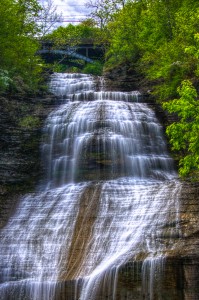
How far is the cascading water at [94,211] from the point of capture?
42.4 feet

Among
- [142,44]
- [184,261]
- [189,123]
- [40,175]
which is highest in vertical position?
[142,44]

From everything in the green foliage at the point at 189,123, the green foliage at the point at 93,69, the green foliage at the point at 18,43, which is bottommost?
the green foliage at the point at 189,123

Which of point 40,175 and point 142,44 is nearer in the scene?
point 40,175

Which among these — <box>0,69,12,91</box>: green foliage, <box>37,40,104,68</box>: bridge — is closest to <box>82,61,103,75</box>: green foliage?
<box>37,40,104,68</box>: bridge

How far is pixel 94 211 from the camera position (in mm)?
16656

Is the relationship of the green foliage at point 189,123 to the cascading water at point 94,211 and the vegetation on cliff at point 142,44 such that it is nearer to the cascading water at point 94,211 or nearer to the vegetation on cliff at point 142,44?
the cascading water at point 94,211

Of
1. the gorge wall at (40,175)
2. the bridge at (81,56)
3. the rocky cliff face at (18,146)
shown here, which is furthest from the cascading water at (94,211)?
the bridge at (81,56)

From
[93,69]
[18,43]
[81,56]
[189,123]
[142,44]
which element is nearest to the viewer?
[189,123]

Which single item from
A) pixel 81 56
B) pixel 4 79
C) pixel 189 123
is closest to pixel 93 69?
pixel 81 56

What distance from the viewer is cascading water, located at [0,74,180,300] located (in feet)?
42.4

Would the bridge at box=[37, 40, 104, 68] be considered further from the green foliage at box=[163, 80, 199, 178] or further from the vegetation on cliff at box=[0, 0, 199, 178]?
the green foliage at box=[163, 80, 199, 178]

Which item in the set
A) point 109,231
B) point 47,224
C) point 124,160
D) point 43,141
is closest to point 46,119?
point 43,141

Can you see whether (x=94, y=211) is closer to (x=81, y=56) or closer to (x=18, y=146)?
(x=18, y=146)

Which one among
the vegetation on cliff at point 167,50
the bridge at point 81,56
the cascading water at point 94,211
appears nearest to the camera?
the cascading water at point 94,211
